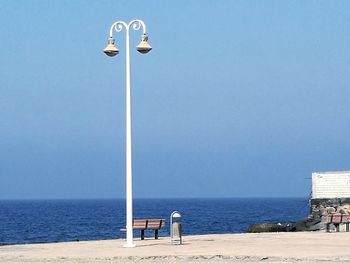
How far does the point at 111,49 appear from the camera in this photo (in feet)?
96.4

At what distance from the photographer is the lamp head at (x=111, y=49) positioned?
2938cm

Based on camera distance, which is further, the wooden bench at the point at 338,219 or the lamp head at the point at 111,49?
the wooden bench at the point at 338,219

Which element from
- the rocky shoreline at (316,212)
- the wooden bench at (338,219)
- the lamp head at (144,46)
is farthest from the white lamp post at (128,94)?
the rocky shoreline at (316,212)

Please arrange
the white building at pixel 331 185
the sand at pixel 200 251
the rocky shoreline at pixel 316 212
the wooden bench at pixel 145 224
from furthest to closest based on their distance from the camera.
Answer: the white building at pixel 331 185, the rocky shoreline at pixel 316 212, the wooden bench at pixel 145 224, the sand at pixel 200 251

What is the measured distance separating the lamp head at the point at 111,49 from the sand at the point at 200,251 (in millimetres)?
5827

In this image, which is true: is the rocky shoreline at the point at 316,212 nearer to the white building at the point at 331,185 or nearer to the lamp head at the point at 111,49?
the white building at the point at 331,185

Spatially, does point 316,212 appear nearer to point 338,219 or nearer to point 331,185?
point 331,185

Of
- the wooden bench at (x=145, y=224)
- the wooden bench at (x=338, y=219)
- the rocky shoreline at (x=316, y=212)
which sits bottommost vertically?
the wooden bench at (x=145, y=224)

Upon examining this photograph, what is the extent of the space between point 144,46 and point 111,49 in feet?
3.31

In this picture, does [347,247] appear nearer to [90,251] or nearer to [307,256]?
[307,256]

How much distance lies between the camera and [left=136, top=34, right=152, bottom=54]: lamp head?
29.2m

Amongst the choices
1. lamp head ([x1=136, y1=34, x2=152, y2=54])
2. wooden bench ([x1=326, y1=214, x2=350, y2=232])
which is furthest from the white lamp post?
wooden bench ([x1=326, y1=214, x2=350, y2=232])

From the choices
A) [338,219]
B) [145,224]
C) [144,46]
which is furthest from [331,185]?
[144,46]

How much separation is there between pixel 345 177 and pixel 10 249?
97.6ft
